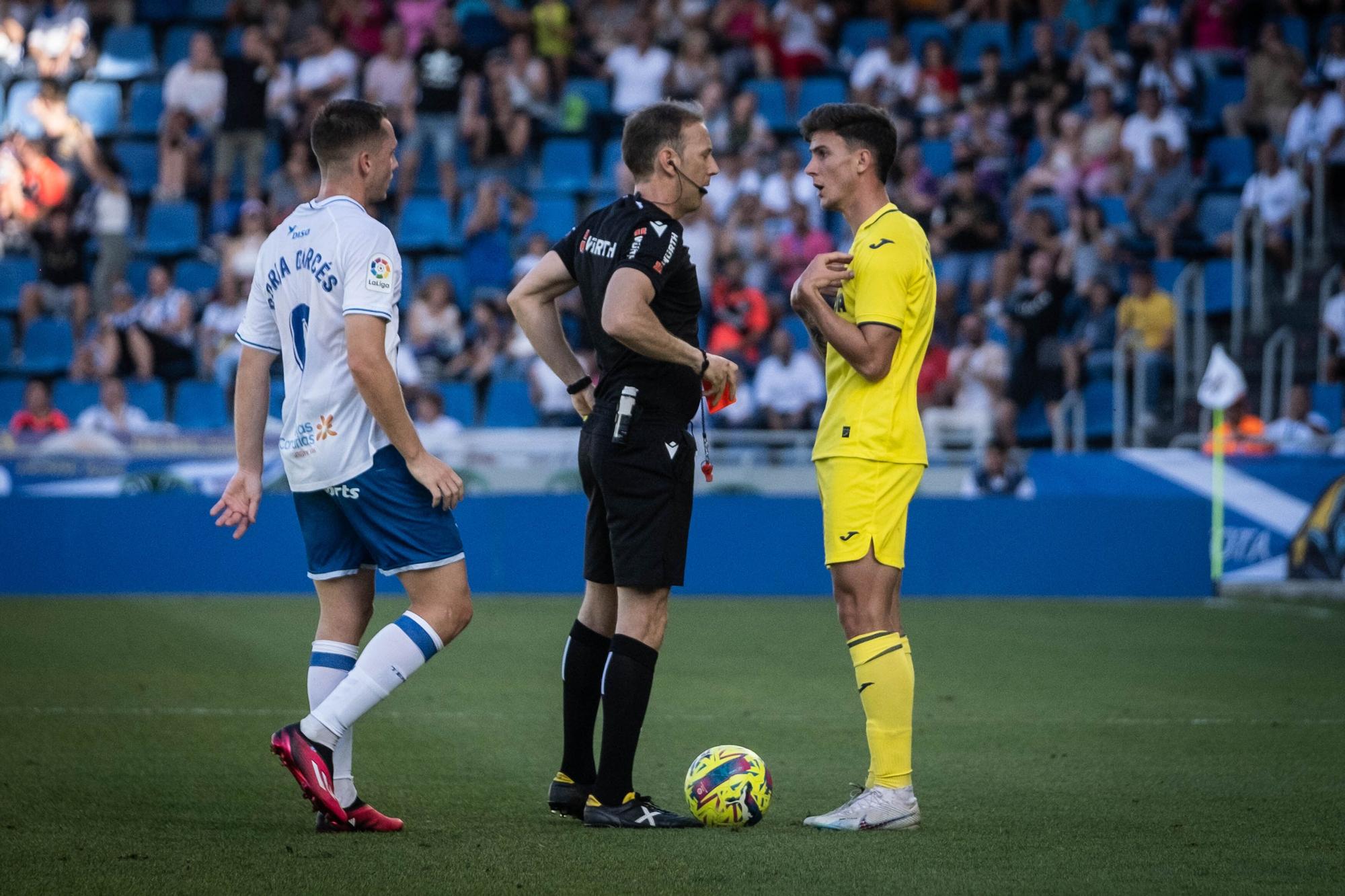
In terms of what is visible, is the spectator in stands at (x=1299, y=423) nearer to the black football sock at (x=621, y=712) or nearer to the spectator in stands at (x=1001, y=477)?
the spectator in stands at (x=1001, y=477)

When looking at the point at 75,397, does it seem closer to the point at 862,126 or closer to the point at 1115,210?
the point at 1115,210

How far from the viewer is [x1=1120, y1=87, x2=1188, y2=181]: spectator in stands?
1736cm

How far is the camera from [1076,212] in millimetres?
16453

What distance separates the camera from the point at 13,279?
17.9 meters

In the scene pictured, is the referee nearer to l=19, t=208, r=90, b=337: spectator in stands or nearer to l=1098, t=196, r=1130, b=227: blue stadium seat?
l=1098, t=196, r=1130, b=227: blue stadium seat

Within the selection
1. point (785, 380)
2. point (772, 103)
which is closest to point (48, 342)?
point (785, 380)

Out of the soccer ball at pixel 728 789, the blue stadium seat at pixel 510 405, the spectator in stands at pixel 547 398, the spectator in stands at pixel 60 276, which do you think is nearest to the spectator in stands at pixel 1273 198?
the spectator in stands at pixel 547 398

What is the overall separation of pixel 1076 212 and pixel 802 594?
5373 mm

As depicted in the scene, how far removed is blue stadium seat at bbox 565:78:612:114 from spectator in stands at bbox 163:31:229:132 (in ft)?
12.9

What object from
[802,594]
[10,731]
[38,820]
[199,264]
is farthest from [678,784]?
[199,264]

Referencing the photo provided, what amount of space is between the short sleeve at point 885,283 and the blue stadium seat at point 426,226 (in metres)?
13.1

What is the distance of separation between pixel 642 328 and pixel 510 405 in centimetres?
1094

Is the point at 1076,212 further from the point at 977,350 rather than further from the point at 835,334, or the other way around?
the point at 835,334

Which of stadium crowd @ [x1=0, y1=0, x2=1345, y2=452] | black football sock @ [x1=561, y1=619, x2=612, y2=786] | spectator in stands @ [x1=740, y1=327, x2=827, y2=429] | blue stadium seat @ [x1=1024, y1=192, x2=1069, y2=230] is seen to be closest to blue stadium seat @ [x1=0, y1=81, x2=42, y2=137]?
stadium crowd @ [x1=0, y1=0, x2=1345, y2=452]
